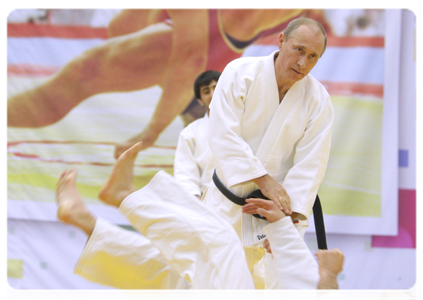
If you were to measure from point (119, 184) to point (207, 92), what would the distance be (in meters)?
1.34

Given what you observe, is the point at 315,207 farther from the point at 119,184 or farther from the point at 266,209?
the point at 119,184

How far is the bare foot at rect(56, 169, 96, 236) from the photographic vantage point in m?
1.50

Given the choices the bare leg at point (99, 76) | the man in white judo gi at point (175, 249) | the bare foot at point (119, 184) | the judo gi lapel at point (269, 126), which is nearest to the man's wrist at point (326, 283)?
the man in white judo gi at point (175, 249)

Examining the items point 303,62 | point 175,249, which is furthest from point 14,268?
point 303,62

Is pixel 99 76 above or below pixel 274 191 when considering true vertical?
above

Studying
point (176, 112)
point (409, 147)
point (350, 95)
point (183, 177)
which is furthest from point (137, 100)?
point (409, 147)

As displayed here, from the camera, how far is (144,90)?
321cm

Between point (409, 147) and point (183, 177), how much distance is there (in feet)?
5.79

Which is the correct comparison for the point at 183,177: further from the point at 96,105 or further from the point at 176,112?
the point at 96,105

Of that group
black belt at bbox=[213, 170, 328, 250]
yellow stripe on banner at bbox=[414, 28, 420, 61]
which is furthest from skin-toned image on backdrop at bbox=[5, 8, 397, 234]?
black belt at bbox=[213, 170, 328, 250]

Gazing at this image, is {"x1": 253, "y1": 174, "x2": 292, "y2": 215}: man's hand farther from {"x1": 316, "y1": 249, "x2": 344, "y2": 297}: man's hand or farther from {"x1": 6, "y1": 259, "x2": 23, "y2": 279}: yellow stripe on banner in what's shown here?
{"x1": 6, "y1": 259, "x2": 23, "y2": 279}: yellow stripe on banner

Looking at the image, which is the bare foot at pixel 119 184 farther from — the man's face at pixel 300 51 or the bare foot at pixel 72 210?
the man's face at pixel 300 51

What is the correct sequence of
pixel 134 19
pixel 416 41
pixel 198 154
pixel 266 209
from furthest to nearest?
pixel 134 19, pixel 416 41, pixel 198 154, pixel 266 209

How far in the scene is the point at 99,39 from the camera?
3.23 meters
